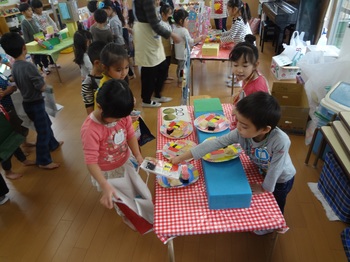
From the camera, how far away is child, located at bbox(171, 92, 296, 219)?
111cm

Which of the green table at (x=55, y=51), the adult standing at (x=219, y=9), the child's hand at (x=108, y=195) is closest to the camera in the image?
the child's hand at (x=108, y=195)

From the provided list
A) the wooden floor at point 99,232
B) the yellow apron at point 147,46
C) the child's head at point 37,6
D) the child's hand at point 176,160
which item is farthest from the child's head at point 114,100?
the child's head at point 37,6

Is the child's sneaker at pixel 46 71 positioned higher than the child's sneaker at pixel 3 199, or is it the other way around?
the child's sneaker at pixel 46 71

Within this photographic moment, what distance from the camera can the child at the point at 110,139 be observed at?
118cm

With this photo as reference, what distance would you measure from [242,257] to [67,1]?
515 centimetres

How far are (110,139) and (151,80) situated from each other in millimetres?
2050

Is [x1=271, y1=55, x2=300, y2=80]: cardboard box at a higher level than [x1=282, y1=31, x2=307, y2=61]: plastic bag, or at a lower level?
lower

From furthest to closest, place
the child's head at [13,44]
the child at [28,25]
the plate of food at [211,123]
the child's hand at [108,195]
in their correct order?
the child at [28,25], the child's head at [13,44], the plate of food at [211,123], the child's hand at [108,195]

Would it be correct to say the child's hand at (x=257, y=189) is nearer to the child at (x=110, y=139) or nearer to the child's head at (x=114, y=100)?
the child at (x=110, y=139)

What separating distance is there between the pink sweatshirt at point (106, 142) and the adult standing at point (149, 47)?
167 centimetres

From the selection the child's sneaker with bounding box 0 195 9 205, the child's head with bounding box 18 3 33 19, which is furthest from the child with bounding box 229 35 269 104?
the child's head with bounding box 18 3 33 19

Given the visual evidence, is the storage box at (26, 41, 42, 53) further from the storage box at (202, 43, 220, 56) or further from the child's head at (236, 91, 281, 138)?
the child's head at (236, 91, 281, 138)

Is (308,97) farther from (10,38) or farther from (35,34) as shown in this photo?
(35,34)

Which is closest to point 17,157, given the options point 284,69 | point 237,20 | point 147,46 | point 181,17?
point 147,46
